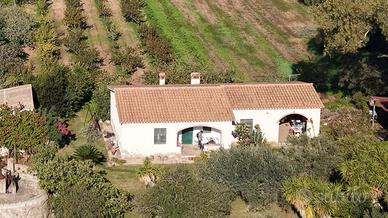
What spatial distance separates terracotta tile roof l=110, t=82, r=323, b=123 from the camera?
40.0 meters

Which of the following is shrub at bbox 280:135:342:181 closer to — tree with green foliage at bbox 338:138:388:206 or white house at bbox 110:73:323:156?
tree with green foliage at bbox 338:138:388:206

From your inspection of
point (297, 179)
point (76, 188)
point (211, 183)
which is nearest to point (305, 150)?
point (297, 179)

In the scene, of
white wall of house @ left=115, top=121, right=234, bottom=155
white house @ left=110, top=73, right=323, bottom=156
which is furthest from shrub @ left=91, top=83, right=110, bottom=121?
white wall of house @ left=115, top=121, right=234, bottom=155

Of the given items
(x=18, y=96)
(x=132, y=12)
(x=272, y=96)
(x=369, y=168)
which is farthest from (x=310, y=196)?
(x=132, y=12)

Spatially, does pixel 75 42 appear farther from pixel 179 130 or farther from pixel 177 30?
pixel 179 130

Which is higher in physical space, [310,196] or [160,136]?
[160,136]

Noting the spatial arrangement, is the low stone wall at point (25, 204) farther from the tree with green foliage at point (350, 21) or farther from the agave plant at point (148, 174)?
the tree with green foliage at point (350, 21)

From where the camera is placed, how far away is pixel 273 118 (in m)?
41.9

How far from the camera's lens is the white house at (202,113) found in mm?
39625

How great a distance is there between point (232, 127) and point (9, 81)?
16507mm

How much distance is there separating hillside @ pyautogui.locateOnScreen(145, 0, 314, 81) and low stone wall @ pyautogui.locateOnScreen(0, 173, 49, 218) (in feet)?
81.0

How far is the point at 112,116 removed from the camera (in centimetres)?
4438

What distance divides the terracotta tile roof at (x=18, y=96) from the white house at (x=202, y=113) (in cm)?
512

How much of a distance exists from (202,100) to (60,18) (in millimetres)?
24788
